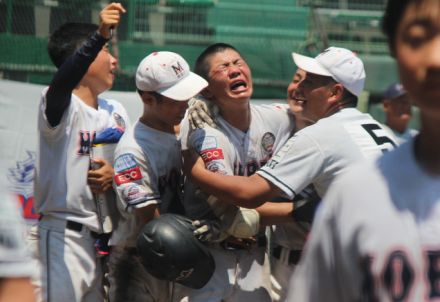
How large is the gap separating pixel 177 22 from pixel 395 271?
23.5ft

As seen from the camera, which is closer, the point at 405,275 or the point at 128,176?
the point at 405,275

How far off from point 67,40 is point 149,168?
1.15 meters

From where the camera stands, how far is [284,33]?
8.98m

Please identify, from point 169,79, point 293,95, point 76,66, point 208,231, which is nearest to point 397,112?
point 293,95

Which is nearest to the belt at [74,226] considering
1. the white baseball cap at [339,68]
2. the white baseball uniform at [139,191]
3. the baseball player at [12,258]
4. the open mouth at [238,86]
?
Answer: the white baseball uniform at [139,191]

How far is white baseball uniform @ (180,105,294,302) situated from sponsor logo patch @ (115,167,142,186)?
298mm

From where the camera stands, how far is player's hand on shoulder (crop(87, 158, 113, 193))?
5.25 meters

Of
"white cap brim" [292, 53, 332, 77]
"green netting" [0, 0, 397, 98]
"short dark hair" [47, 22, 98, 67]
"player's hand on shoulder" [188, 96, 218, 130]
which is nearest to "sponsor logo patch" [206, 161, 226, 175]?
"player's hand on shoulder" [188, 96, 218, 130]

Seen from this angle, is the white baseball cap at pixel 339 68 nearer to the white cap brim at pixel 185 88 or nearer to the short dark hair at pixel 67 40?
the white cap brim at pixel 185 88

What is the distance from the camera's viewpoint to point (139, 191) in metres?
5.00

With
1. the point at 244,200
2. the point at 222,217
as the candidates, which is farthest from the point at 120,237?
the point at 244,200

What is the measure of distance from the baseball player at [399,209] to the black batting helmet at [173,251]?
2969 mm

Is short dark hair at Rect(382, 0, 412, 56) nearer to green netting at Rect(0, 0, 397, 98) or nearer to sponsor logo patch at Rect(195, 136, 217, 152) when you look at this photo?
sponsor logo patch at Rect(195, 136, 217, 152)

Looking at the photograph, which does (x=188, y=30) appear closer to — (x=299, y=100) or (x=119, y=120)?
(x=119, y=120)
